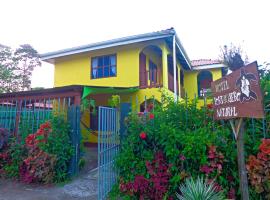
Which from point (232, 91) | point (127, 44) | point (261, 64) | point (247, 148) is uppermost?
point (127, 44)

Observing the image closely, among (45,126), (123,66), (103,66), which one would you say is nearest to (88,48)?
(103,66)

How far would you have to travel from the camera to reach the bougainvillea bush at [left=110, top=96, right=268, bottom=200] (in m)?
3.92

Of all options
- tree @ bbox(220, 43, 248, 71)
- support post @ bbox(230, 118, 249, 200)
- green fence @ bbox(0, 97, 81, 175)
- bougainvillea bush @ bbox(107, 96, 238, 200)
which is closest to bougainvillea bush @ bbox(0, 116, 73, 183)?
green fence @ bbox(0, 97, 81, 175)

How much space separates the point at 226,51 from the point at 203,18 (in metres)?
7.85

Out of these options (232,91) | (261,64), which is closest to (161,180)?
(232,91)

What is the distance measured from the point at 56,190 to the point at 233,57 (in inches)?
622

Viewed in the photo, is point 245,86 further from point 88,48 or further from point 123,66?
point 88,48

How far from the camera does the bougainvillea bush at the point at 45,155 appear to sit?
584cm

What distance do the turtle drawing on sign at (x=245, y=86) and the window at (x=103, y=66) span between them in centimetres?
962

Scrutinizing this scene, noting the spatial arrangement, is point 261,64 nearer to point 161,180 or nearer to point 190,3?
point 161,180

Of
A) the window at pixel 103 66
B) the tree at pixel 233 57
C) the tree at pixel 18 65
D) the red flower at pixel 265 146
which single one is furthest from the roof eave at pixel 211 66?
the tree at pixel 18 65

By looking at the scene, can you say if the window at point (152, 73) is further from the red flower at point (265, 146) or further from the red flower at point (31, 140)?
the red flower at point (265, 146)

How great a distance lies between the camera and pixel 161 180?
4.17m

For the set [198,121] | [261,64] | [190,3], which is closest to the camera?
[198,121]
